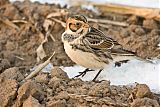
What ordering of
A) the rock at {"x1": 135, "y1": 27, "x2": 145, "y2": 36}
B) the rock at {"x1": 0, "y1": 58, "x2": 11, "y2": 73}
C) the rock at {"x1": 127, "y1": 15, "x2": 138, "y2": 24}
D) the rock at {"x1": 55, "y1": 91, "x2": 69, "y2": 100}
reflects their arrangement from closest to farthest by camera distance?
the rock at {"x1": 55, "y1": 91, "x2": 69, "y2": 100} → the rock at {"x1": 0, "y1": 58, "x2": 11, "y2": 73} → the rock at {"x1": 135, "y1": 27, "x2": 145, "y2": 36} → the rock at {"x1": 127, "y1": 15, "x2": 138, "y2": 24}

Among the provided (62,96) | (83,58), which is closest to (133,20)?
(83,58)

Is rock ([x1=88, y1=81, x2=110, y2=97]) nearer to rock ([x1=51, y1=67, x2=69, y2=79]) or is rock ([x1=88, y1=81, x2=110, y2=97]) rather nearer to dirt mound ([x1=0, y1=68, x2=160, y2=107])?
dirt mound ([x1=0, y1=68, x2=160, y2=107])

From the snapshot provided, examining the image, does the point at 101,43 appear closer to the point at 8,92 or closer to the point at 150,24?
the point at 8,92

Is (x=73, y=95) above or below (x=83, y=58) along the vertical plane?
below

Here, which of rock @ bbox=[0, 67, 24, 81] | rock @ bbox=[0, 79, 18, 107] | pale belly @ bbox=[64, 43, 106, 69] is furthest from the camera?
pale belly @ bbox=[64, 43, 106, 69]

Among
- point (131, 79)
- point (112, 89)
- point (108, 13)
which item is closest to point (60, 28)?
point (108, 13)

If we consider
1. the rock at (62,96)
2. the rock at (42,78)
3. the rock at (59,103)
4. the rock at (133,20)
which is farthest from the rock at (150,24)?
the rock at (59,103)

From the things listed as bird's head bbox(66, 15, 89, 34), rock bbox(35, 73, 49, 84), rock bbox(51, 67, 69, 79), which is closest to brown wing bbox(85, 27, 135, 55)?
bird's head bbox(66, 15, 89, 34)

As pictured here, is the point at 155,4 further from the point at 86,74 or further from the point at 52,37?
the point at 86,74
